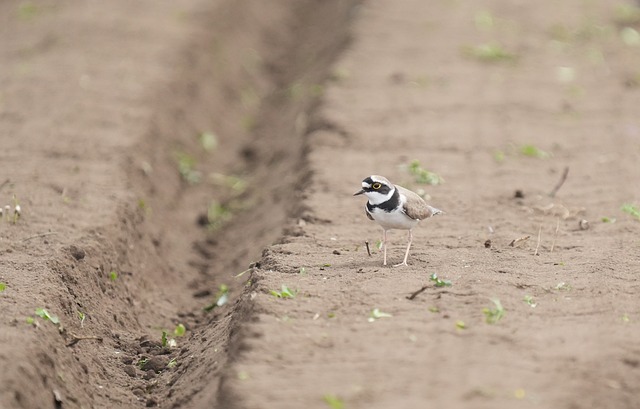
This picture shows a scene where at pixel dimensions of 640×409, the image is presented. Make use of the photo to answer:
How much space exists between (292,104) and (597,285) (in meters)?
7.75

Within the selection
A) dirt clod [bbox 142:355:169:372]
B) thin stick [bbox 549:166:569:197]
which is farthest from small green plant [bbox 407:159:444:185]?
dirt clod [bbox 142:355:169:372]

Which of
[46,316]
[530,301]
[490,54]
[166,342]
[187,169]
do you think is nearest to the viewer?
[530,301]

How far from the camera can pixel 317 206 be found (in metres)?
9.70

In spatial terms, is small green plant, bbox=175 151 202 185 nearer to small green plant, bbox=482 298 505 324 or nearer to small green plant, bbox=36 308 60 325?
small green plant, bbox=36 308 60 325

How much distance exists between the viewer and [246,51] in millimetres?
17219

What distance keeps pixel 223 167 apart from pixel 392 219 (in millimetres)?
5795

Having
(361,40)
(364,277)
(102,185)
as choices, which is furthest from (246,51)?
(364,277)

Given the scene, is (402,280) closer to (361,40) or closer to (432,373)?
(432,373)

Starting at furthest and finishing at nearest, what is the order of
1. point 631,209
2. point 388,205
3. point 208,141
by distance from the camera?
point 208,141, point 631,209, point 388,205

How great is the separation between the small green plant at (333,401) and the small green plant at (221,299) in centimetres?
312

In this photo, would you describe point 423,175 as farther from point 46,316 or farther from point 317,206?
point 46,316

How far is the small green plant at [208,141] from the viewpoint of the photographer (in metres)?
13.5

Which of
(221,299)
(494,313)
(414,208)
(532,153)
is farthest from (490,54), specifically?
(494,313)

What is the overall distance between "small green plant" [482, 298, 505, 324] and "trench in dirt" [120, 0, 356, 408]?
181 cm
